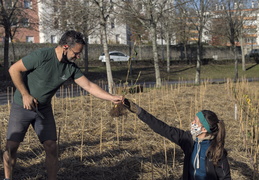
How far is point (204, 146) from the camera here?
2.79 m

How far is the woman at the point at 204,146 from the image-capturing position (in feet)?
8.94

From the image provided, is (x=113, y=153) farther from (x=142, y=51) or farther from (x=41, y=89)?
(x=142, y=51)

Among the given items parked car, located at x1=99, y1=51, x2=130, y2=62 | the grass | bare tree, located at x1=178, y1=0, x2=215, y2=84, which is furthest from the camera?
parked car, located at x1=99, y1=51, x2=130, y2=62

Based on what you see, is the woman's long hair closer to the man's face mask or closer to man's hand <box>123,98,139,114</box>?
the man's face mask

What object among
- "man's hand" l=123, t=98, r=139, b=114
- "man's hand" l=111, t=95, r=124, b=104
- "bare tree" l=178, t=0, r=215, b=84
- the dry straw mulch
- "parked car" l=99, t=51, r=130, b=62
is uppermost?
"bare tree" l=178, t=0, r=215, b=84

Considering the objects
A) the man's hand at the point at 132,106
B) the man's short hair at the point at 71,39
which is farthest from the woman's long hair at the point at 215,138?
the man's short hair at the point at 71,39

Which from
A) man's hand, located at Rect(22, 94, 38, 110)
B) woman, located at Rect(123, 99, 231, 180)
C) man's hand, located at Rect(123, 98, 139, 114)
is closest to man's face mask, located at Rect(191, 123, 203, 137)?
woman, located at Rect(123, 99, 231, 180)

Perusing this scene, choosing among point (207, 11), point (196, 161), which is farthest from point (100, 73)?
point (196, 161)

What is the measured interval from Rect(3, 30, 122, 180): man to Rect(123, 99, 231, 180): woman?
0.58 metres

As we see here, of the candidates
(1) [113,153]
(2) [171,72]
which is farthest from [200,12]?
(1) [113,153]

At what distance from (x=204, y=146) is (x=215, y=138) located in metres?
0.10

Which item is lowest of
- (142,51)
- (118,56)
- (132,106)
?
(132,106)

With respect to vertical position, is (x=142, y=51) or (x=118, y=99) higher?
(x=142, y=51)

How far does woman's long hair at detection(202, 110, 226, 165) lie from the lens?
2.68m
